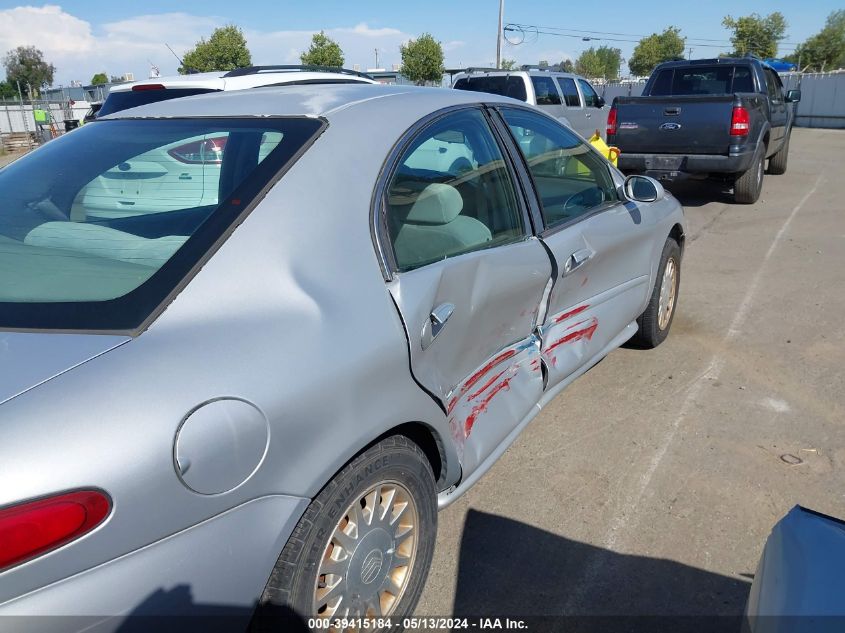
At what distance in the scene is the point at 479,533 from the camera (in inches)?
115

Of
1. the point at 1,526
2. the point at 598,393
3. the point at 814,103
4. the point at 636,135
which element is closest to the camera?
the point at 1,526

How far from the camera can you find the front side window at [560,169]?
322 cm

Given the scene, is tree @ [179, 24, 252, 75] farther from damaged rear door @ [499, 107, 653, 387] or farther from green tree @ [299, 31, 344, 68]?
damaged rear door @ [499, 107, 653, 387]

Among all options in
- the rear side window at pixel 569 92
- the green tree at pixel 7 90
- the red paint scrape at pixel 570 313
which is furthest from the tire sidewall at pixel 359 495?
the green tree at pixel 7 90

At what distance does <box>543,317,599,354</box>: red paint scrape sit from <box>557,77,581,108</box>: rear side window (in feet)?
34.9

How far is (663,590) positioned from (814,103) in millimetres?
30777

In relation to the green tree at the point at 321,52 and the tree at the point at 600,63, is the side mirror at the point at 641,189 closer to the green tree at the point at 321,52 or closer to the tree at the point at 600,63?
the green tree at the point at 321,52

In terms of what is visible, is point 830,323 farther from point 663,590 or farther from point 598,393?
point 663,590

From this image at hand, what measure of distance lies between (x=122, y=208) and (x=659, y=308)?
3321 mm

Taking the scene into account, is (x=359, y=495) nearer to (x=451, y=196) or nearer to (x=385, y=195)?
(x=385, y=195)

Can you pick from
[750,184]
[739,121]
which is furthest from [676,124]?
[750,184]

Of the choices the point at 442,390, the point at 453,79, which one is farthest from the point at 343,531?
the point at 453,79

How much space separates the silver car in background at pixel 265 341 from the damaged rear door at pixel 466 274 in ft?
0.04

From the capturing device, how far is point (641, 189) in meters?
3.92
